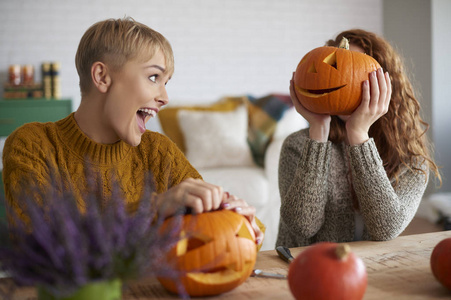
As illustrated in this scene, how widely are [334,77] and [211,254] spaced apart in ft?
2.10

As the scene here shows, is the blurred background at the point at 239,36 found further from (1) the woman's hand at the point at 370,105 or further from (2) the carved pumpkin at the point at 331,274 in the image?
(2) the carved pumpkin at the point at 331,274

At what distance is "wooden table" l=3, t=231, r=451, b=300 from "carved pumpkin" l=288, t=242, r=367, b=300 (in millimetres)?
117

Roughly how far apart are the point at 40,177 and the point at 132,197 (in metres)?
0.27

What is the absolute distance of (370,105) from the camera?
135 centimetres

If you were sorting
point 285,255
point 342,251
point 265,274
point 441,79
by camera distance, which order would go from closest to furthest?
1. point 342,251
2. point 265,274
3. point 285,255
4. point 441,79

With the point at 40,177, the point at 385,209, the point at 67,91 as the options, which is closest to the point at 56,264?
the point at 40,177

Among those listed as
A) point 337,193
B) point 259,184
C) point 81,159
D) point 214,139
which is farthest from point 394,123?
point 214,139

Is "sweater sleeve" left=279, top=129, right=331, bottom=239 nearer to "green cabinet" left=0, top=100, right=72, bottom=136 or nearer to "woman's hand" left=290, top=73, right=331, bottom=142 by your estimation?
"woman's hand" left=290, top=73, right=331, bottom=142

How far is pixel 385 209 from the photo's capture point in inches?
55.5

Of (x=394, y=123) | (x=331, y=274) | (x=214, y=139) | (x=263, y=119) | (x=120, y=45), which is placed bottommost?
(x=214, y=139)

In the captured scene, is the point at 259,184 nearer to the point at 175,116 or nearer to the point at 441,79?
the point at 175,116

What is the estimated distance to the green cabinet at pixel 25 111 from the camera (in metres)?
4.23

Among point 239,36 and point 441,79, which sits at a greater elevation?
point 239,36

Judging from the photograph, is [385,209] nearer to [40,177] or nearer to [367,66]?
[367,66]
